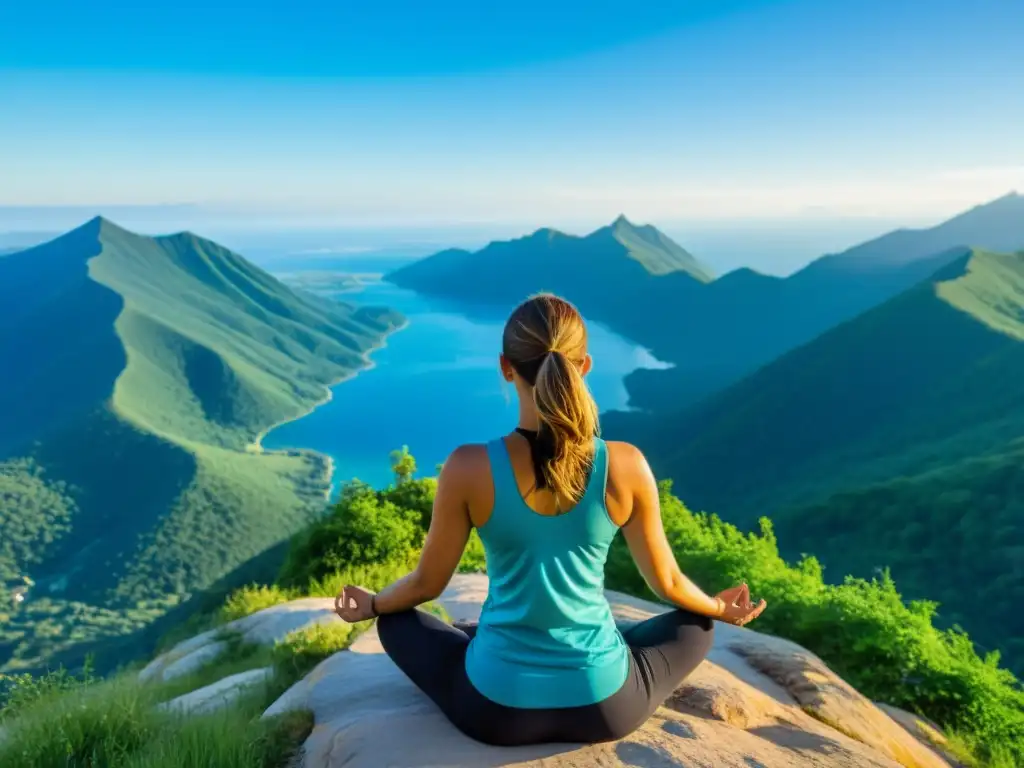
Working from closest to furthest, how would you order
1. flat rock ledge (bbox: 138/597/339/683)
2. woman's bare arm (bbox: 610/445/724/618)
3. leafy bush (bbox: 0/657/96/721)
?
1. woman's bare arm (bbox: 610/445/724/618)
2. leafy bush (bbox: 0/657/96/721)
3. flat rock ledge (bbox: 138/597/339/683)

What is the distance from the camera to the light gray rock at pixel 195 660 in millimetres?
7698

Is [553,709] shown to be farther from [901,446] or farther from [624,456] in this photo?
[901,446]

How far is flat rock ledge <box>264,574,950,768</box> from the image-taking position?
3.28 metres

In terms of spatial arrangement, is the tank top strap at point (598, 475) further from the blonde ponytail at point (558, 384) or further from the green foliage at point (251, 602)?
the green foliage at point (251, 602)

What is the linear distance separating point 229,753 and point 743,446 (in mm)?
90282

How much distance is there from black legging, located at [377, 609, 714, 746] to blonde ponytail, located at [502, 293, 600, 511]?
1002 mm

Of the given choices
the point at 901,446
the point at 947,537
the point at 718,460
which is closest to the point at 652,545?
the point at 947,537

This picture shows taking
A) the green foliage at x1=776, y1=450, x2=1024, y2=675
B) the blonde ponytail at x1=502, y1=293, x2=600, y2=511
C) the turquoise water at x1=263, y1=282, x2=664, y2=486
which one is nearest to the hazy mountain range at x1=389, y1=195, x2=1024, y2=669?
the green foliage at x1=776, y1=450, x2=1024, y2=675

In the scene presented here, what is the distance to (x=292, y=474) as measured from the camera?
449ft

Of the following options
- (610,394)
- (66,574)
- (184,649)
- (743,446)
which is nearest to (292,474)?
(66,574)

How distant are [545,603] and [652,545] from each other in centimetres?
63

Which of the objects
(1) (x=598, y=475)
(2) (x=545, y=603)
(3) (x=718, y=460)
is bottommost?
(3) (x=718, y=460)

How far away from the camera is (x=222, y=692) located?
5316mm

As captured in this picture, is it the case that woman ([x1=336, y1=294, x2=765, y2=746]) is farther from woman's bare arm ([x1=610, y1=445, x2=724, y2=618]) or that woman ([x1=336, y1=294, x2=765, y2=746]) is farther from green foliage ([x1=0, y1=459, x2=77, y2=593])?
green foliage ([x1=0, y1=459, x2=77, y2=593])
